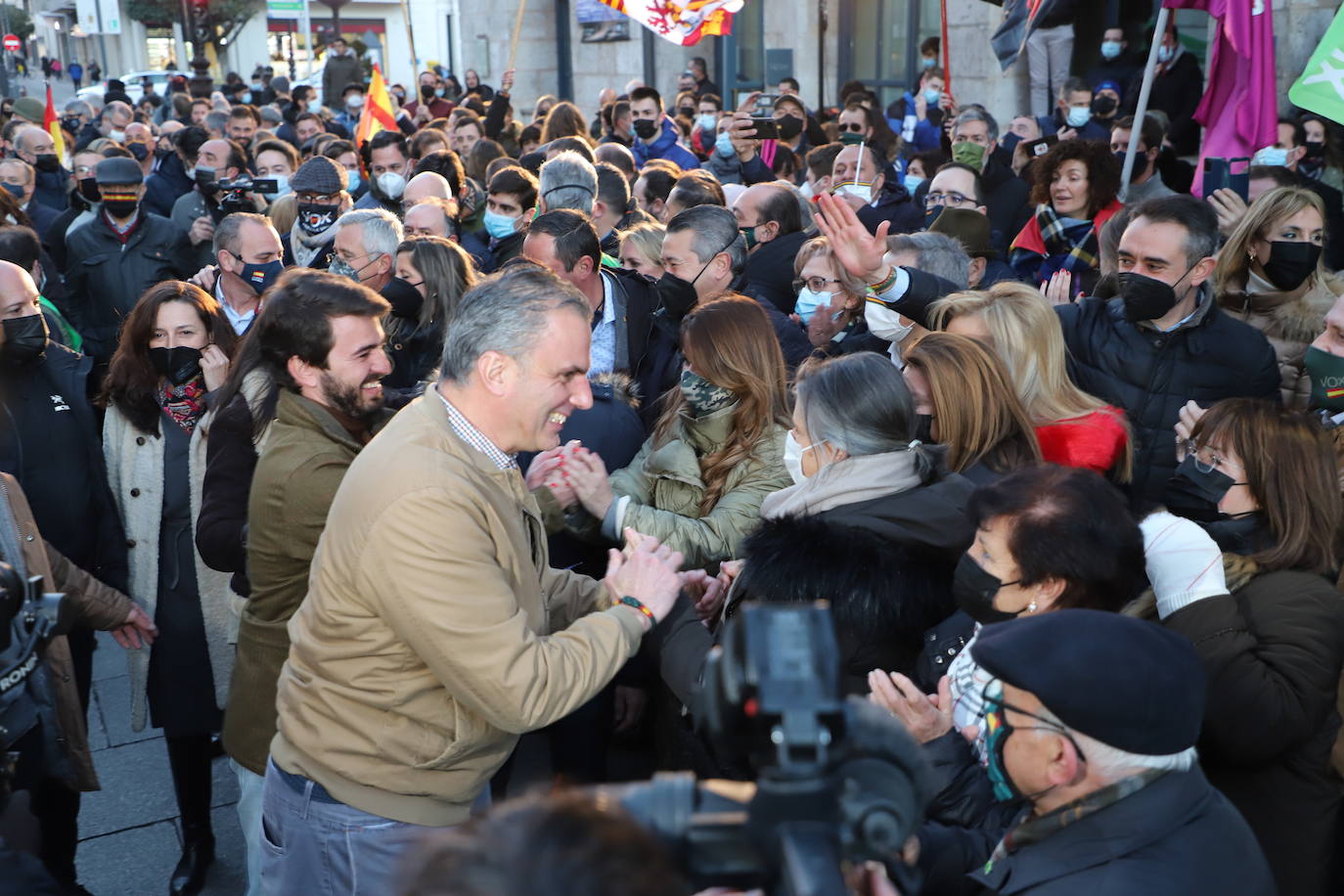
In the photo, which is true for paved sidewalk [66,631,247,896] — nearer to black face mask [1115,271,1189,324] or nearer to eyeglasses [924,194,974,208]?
black face mask [1115,271,1189,324]

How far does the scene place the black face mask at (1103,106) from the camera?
9.27 m

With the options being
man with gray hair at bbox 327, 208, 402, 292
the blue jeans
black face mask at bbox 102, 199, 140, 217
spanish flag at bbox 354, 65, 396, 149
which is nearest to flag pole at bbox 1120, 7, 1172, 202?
man with gray hair at bbox 327, 208, 402, 292

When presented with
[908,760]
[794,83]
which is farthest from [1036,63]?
[908,760]

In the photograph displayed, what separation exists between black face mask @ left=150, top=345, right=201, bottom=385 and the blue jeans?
1846 millimetres

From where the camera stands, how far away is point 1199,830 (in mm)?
1856

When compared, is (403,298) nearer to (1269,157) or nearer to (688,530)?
(688,530)

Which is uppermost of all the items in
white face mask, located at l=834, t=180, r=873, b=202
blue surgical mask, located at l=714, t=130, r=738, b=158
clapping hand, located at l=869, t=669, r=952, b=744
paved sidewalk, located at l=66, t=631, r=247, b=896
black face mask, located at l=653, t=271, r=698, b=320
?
blue surgical mask, located at l=714, t=130, r=738, b=158

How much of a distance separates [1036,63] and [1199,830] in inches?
451

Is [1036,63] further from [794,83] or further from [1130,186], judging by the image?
[1130,186]

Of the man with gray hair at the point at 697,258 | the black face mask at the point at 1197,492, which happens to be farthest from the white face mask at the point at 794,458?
the man with gray hair at the point at 697,258

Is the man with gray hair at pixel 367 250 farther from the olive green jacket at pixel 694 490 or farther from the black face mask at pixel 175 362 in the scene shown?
the olive green jacket at pixel 694 490

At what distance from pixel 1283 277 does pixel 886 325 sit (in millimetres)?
1517

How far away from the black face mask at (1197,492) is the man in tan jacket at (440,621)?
1286 mm

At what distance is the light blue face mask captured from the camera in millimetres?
9234
